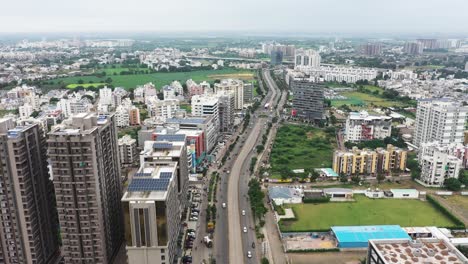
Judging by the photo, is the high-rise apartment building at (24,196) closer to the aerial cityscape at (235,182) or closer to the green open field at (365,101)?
the aerial cityscape at (235,182)

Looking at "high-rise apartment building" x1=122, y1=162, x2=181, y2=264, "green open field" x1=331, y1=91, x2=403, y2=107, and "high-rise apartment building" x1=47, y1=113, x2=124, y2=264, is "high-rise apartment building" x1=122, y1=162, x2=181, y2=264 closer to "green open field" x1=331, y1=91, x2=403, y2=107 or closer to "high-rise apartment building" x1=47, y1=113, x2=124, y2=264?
"high-rise apartment building" x1=47, y1=113, x2=124, y2=264

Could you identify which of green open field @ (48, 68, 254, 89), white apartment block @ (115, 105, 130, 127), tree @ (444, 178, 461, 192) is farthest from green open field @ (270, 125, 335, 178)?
green open field @ (48, 68, 254, 89)

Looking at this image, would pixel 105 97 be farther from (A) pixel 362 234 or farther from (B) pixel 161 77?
(A) pixel 362 234

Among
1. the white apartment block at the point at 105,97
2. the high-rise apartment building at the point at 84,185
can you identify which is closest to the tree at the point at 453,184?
the high-rise apartment building at the point at 84,185

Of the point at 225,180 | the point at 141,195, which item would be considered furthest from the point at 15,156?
the point at 225,180

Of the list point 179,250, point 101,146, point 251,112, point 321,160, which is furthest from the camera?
point 251,112

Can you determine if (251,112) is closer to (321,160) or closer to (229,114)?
(229,114)
